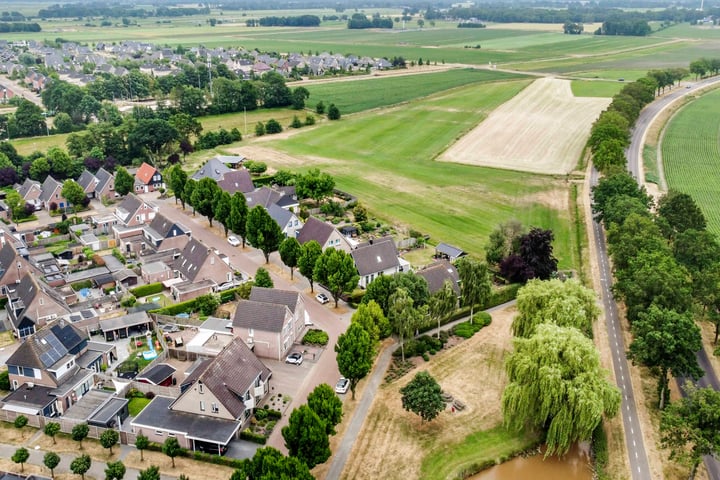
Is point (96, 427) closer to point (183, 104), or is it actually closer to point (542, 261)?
point (542, 261)

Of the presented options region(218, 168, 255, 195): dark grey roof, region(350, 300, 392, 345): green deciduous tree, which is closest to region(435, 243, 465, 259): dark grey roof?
region(350, 300, 392, 345): green deciduous tree

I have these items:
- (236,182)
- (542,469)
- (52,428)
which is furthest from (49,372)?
(236,182)

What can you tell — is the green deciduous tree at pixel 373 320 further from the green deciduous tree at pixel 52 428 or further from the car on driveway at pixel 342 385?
the green deciduous tree at pixel 52 428

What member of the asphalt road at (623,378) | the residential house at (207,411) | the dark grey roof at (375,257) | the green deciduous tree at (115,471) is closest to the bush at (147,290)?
the dark grey roof at (375,257)

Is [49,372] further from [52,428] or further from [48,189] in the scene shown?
[48,189]

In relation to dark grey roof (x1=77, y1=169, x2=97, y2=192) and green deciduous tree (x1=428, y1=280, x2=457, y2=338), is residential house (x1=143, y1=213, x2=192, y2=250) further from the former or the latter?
green deciduous tree (x1=428, y1=280, x2=457, y2=338)
